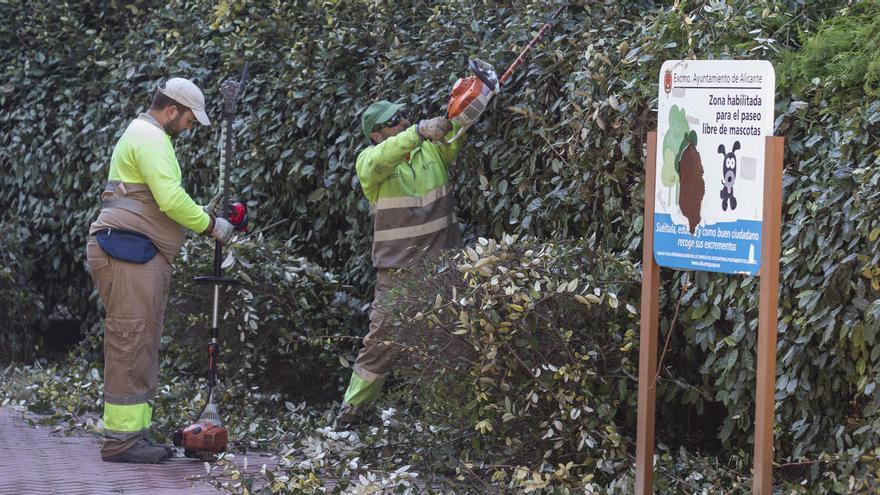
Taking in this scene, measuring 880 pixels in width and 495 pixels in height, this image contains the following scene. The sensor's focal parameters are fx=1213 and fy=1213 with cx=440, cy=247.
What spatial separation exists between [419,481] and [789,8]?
9.58 ft

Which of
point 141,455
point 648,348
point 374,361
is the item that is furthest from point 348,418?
point 648,348

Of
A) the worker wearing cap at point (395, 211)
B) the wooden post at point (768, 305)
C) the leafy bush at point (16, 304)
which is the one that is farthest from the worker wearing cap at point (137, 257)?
the leafy bush at point (16, 304)

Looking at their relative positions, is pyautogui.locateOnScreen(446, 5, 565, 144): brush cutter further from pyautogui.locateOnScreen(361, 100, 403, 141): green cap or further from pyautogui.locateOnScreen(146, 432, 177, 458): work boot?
pyautogui.locateOnScreen(146, 432, 177, 458): work boot

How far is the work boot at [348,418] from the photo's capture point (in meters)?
7.22

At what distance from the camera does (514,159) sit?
22.2ft

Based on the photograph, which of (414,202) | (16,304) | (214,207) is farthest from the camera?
(16,304)

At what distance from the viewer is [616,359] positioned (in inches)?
229

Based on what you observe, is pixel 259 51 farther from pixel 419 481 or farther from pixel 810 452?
pixel 810 452

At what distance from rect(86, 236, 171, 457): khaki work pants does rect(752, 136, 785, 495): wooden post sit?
3.70 meters

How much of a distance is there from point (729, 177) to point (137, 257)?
3571mm

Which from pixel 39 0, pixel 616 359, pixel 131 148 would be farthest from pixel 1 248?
pixel 616 359

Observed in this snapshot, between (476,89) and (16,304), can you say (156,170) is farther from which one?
(16,304)

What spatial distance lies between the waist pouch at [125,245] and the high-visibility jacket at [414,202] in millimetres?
1301

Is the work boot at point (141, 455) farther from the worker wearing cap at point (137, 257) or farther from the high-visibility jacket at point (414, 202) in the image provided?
the high-visibility jacket at point (414, 202)
